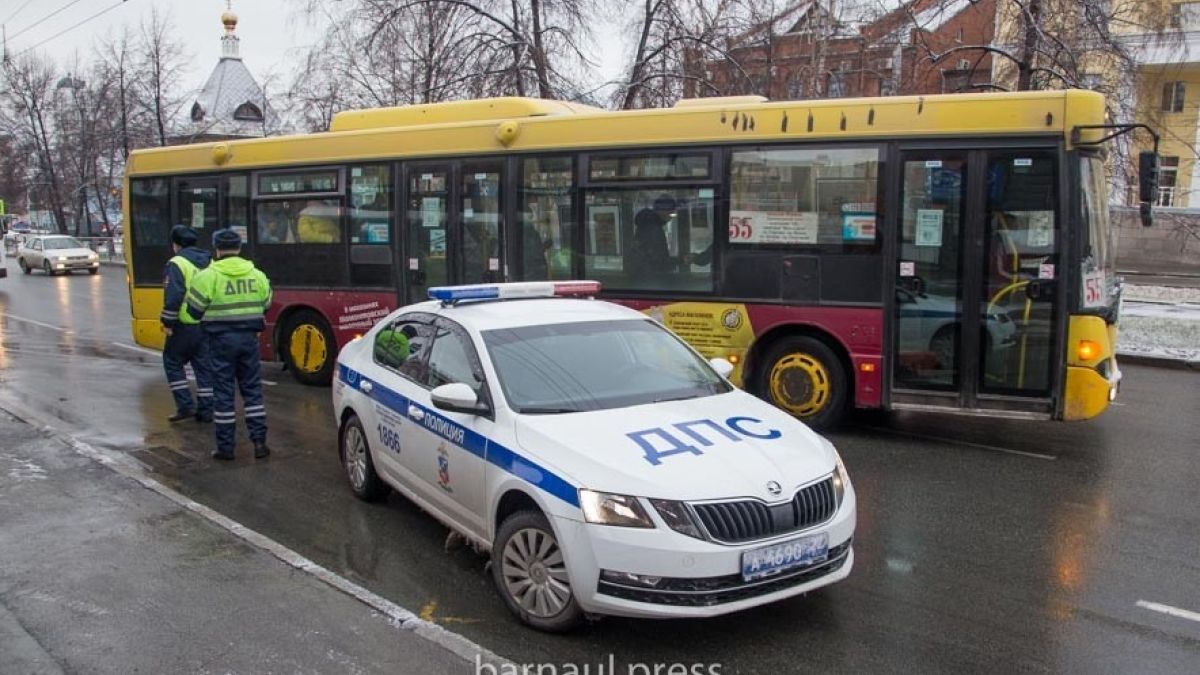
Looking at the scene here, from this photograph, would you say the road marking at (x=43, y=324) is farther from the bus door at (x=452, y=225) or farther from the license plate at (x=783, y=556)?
the license plate at (x=783, y=556)

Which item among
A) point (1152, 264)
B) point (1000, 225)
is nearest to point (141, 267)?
point (1000, 225)

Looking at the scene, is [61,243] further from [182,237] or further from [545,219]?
[545,219]

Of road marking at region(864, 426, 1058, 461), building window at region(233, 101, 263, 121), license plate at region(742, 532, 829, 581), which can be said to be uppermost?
building window at region(233, 101, 263, 121)

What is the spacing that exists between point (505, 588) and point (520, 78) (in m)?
15.9

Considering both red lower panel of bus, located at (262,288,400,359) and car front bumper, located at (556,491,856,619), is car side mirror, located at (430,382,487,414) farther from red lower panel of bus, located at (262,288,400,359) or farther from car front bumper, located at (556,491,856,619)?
red lower panel of bus, located at (262,288,400,359)

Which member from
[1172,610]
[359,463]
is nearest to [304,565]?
[359,463]

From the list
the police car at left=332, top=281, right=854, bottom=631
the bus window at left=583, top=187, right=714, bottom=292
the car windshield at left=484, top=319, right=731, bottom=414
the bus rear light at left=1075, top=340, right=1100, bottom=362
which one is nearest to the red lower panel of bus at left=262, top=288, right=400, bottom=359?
the bus window at left=583, top=187, right=714, bottom=292

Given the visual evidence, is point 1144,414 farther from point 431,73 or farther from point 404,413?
point 431,73

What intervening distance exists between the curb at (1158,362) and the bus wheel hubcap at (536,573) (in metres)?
12.0

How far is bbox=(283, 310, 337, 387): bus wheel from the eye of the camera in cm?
1105

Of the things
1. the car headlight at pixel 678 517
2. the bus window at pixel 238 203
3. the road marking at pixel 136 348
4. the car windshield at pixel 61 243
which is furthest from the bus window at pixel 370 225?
the car windshield at pixel 61 243

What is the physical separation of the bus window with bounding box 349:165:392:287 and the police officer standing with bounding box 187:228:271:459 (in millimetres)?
3000

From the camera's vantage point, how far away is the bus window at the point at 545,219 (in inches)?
373

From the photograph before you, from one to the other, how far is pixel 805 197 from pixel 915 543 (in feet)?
12.2
